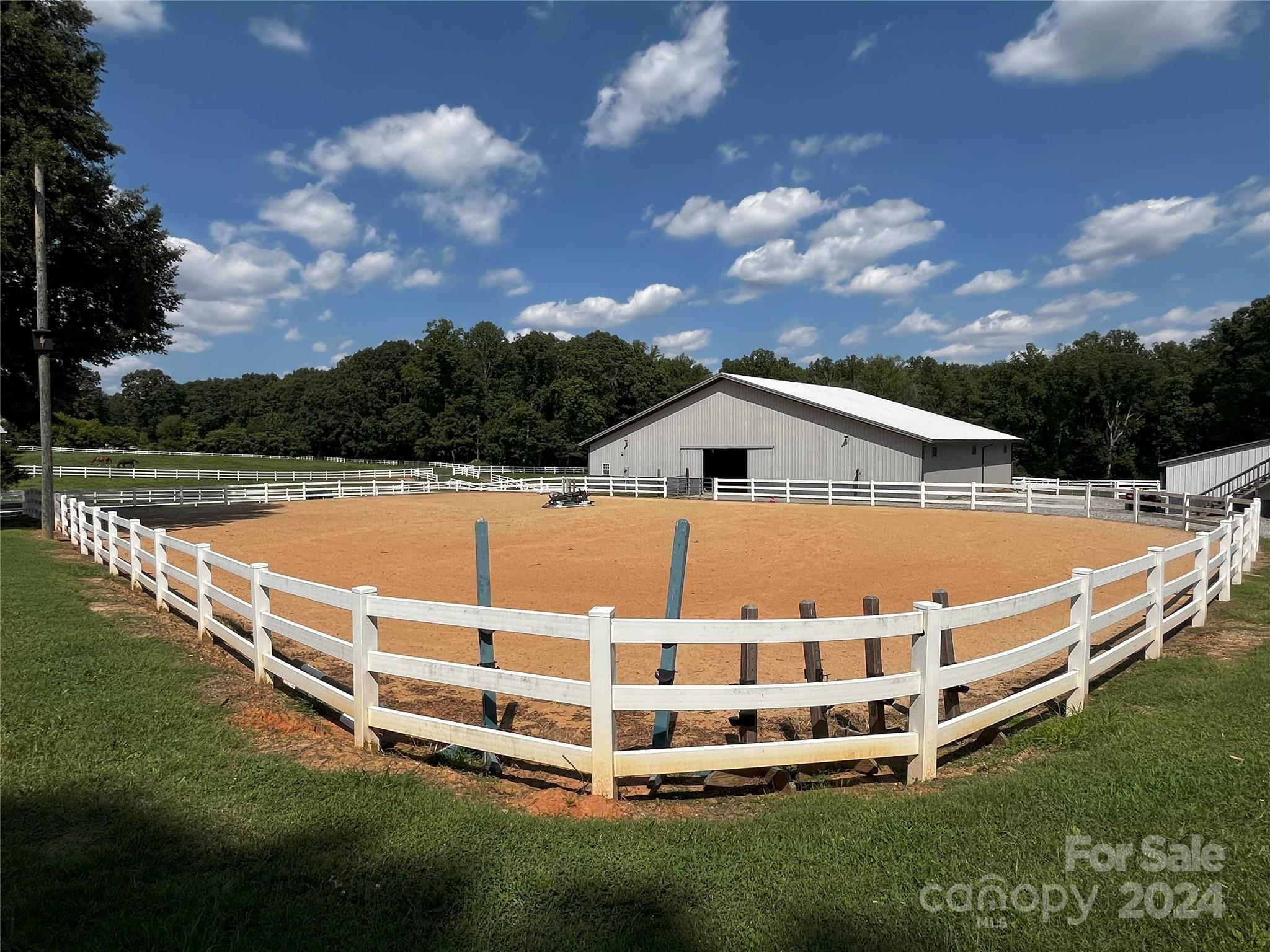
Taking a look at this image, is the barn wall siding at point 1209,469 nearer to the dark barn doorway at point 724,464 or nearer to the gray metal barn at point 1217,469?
the gray metal barn at point 1217,469

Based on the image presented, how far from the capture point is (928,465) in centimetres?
3112

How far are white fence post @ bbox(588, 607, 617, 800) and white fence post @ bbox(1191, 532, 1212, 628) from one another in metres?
7.43

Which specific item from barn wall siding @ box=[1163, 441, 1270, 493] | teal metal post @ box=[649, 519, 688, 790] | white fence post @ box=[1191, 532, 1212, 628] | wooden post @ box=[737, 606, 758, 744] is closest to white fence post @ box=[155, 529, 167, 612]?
teal metal post @ box=[649, 519, 688, 790]

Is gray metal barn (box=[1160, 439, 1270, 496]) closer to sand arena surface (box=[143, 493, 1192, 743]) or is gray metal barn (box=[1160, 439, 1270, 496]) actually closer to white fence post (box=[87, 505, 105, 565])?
sand arena surface (box=[143, 493, 1192, 743])

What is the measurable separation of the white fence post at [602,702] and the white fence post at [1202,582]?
7434 millimetres

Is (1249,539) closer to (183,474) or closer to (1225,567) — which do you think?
(1225,567)

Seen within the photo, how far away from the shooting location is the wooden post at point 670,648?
4438mm

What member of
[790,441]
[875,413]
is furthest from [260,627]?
[875,413]

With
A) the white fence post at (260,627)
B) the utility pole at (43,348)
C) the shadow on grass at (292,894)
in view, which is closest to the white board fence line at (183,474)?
the utility pole at (43,348)

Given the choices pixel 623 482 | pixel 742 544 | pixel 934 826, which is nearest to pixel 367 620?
pixel 934 826

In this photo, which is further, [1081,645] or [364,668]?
[1081,645]

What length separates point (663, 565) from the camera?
582 inches

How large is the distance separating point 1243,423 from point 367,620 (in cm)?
6496

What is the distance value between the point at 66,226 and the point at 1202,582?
26677mm
